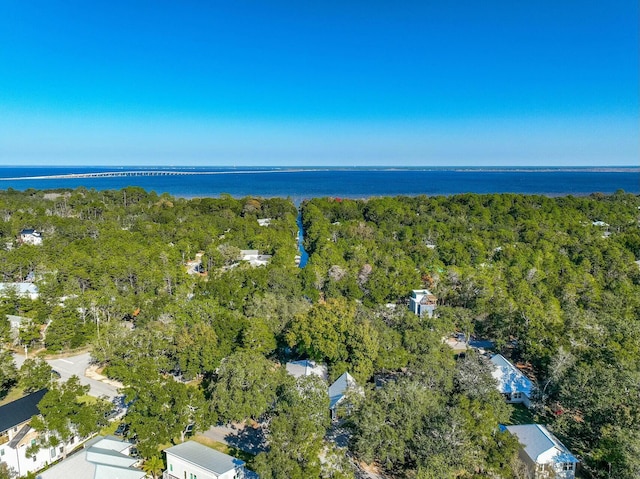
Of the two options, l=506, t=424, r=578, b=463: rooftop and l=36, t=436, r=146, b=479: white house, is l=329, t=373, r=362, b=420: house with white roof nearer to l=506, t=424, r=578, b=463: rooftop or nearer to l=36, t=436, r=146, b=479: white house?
l=506, t=424, r=578, b=463: rooftop

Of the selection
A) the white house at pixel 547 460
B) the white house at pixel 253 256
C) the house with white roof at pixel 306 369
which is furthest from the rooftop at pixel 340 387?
the white house at pixel 253 256

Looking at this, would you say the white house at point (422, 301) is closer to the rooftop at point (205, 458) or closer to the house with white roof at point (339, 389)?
the house with white roof at point (339, 389)

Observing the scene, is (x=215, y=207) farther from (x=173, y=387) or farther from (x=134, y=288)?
(x=173, y=387)

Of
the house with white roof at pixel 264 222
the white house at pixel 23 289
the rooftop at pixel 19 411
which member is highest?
the house with white roof at pixel 264 222

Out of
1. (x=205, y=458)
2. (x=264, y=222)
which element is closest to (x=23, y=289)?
(x=205, y=458)

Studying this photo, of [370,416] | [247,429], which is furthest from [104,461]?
[370,416]

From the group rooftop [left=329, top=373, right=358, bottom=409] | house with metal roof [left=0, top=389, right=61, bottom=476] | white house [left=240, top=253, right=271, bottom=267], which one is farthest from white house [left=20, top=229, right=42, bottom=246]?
rooftop [left=329, top=373, right=358, bottom=409]

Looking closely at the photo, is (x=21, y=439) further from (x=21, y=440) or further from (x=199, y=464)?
(x=199, y=464)
